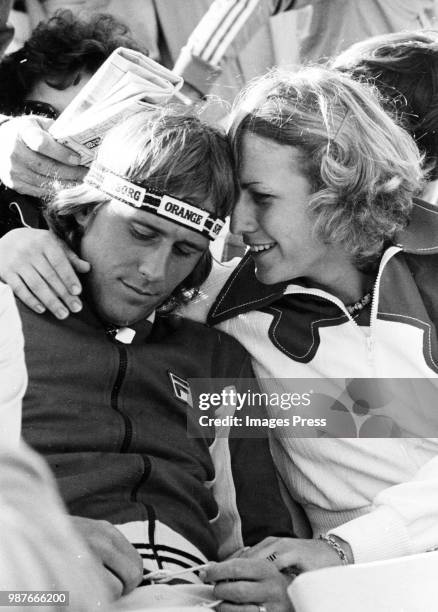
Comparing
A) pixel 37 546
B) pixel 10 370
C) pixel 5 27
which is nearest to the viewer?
pixel 37 546

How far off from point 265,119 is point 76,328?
0.42 meters

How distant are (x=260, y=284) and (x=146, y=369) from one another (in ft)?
0.85

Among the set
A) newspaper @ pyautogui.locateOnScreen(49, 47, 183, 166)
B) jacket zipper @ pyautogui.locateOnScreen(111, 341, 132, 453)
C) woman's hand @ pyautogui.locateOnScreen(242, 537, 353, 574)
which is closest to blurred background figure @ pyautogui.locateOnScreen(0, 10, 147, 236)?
newspaper @ pyautogui.locateOnScreen(49, 47, 183, 166)

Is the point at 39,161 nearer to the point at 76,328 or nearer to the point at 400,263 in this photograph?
the point at 76,328

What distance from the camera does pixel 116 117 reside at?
1.34 metres

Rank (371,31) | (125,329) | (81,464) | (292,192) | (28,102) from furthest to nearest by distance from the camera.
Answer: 1. (371,31)
2. (28,102)
3. (292,192)
4. (125,329)
5. (81,464)

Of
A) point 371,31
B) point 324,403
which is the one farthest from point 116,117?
point 371,31

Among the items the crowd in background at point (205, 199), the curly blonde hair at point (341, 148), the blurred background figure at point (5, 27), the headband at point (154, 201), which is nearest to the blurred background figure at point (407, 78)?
the crowd in background at point (205, 199)

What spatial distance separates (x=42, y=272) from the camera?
49.3 inches

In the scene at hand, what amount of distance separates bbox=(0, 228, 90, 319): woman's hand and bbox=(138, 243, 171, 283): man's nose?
0.08 m

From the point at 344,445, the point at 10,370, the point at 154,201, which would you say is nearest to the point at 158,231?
the point at 154,201

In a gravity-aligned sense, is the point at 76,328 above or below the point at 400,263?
below

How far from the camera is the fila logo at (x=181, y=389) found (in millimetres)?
1331

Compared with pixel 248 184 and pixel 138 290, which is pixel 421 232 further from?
pixel 138 290
